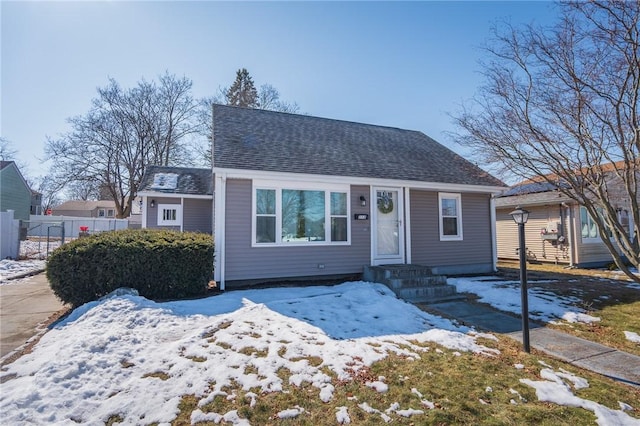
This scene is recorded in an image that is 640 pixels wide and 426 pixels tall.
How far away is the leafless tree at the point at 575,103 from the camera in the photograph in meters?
5.04

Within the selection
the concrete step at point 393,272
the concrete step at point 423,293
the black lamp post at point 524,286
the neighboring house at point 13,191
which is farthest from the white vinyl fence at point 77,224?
the black lamp post at point 524,286

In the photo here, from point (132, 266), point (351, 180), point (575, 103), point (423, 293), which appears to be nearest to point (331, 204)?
point (351, 180)

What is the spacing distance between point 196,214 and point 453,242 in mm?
10254

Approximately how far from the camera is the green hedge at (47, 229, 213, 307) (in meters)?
6.22

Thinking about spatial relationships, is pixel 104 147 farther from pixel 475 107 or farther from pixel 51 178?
pixel 475 107

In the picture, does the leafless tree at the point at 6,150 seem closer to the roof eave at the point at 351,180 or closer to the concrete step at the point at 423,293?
the roof eave at the point at 351,180

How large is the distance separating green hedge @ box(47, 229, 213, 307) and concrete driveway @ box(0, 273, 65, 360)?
63 centimetres

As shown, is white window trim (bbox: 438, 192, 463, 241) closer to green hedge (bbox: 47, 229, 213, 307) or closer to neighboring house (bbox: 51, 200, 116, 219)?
green hedge (bbox: 47, 229, 213, 307)

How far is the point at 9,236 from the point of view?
1273 cm

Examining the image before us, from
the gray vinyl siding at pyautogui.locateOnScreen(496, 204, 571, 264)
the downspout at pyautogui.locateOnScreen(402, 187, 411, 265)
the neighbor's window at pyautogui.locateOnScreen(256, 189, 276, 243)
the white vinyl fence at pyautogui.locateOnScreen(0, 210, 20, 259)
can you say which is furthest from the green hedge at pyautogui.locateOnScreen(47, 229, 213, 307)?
the gray vinyl siding at pyautogui.locateOnScreen(496, 204, 571, 264)

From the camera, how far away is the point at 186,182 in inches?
574

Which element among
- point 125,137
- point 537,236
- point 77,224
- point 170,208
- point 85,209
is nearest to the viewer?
point 170,208

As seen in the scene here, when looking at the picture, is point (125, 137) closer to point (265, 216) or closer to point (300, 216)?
point (265, 216)

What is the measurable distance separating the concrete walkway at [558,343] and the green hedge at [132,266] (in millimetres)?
5146
